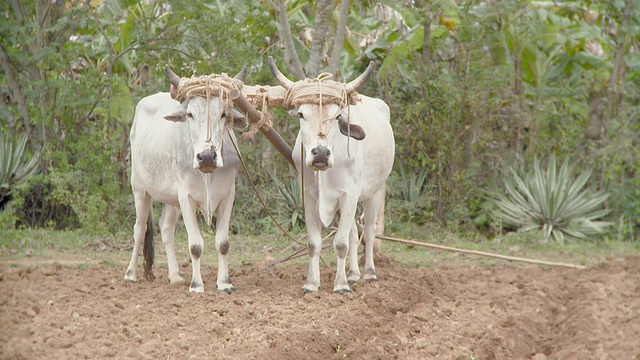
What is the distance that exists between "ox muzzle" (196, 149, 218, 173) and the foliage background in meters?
4.48

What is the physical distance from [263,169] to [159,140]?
181 inches

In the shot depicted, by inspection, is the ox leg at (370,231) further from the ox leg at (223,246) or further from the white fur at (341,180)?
the ox leg at (223,246)

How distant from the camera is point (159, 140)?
26.3ft

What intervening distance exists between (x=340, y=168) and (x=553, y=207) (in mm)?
5410

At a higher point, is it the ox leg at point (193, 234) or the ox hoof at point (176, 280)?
the ox leg at point (193, 234)

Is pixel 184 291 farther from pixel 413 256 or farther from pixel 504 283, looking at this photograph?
pixel 413 256

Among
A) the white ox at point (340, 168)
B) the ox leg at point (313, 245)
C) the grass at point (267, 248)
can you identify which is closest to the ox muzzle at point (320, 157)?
the white ox at point (340, 168)

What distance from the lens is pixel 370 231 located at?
8.53m

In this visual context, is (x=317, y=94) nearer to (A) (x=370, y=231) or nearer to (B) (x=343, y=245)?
(B) (x=343, y=245)

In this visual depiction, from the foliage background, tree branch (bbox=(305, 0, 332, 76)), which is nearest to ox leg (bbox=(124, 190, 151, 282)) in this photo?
the foliage background

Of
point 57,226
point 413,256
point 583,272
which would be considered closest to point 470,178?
point 413,256

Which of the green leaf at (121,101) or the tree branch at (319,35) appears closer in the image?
the green leaf at (121,101)

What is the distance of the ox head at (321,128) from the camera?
691cm

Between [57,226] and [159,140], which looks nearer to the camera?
[159,140]
